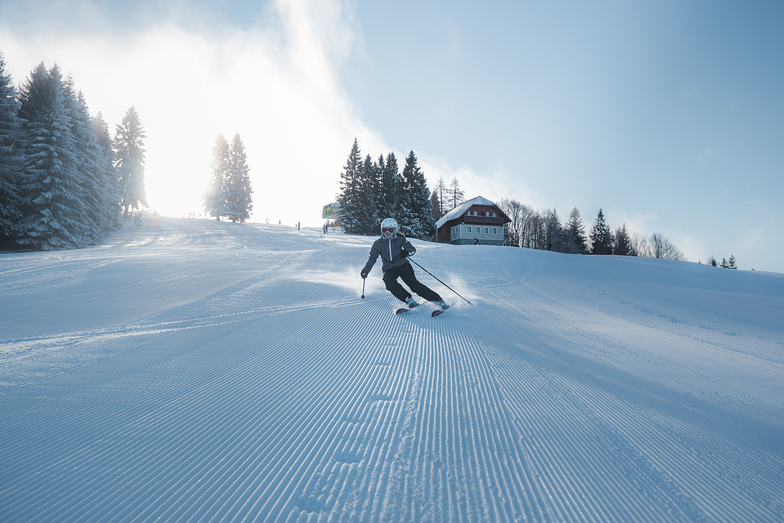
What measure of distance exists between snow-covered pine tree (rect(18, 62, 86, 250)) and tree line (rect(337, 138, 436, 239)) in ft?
102

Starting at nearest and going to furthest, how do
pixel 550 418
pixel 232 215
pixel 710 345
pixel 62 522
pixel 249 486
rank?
pixel 62 522, pixel 249 486, pixel 550 418, pixel 710 345, pixel 232 215

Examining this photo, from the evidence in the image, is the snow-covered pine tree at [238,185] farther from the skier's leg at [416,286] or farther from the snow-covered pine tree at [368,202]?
the skier's leg at [416,286]

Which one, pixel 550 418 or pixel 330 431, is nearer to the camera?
pixel 330 431

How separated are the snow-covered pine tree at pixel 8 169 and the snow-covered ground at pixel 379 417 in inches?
904

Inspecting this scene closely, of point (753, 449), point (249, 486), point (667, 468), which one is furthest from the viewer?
point (753, 449)

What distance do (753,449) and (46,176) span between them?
33696mm

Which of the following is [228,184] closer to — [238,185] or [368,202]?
[238,185]

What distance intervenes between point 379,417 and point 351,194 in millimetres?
49920

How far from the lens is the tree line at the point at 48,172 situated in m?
21.1

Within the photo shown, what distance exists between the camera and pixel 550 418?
2311 mm

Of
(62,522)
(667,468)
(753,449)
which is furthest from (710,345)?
(62,522)

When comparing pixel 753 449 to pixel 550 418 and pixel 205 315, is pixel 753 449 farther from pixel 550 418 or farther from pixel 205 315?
pixel 205 315

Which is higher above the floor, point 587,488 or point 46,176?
point 46,176

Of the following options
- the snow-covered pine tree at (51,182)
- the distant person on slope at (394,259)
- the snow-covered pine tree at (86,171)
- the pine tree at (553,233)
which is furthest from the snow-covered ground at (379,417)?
the pine tree at (553,233)
